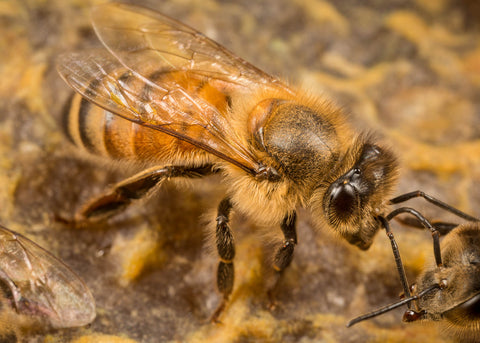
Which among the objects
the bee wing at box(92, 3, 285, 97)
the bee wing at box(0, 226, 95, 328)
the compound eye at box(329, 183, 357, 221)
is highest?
the bee wing at box(92, 3, 285, 97)

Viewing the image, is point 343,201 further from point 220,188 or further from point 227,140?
point 220,188

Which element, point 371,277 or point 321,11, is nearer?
point 371,277

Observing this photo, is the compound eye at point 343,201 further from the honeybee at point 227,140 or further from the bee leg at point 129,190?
the bee leg at point 129,190

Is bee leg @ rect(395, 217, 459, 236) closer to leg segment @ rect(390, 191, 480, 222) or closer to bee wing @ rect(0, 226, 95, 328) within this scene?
leg segment @ rect(390, 191, 480, 222)

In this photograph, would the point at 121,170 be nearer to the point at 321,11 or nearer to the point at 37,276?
the point at 37,276

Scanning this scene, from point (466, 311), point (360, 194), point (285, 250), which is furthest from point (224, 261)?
point (466, 311)

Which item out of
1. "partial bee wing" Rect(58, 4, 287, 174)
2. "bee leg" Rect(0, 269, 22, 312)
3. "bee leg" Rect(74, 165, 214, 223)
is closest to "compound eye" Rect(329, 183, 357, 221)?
"partial bee wing" Rect(58, 4, 287, 174)

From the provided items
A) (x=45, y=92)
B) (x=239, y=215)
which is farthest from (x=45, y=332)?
(x=45, y=92)
